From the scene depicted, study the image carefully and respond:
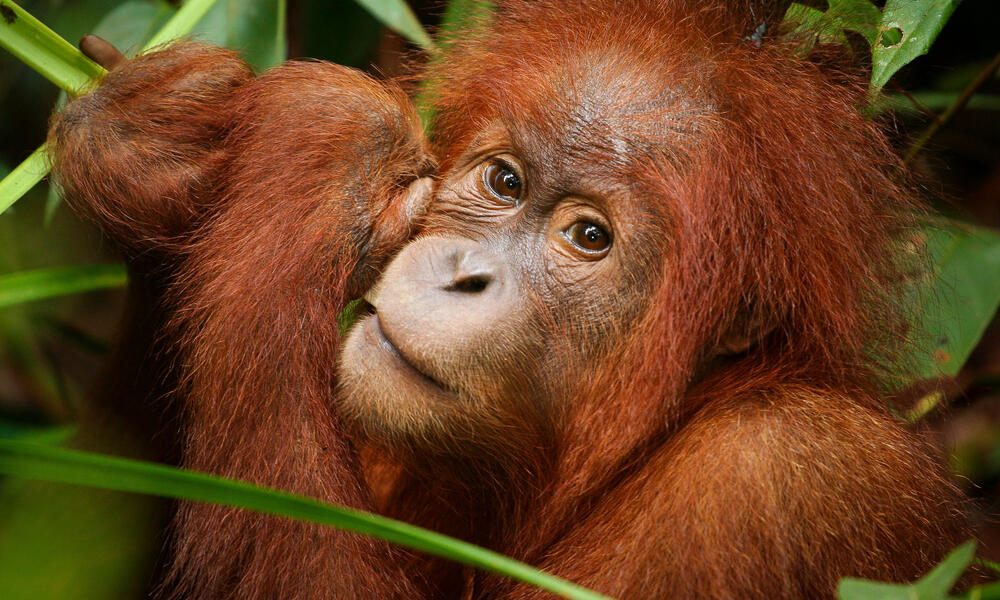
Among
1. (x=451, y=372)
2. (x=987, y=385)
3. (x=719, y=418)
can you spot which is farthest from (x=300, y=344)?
(x=987, y=385)

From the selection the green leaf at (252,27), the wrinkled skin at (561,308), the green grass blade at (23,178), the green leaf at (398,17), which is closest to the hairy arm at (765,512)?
the wrinkled skin at (561,308)

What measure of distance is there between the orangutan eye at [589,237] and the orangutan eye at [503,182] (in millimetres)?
185

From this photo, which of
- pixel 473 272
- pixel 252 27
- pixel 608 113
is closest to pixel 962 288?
pixel 608 113

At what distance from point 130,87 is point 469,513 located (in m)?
1.27

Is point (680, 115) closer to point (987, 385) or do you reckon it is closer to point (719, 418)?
point (719, 418)

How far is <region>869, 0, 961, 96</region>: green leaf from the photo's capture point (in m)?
2.22

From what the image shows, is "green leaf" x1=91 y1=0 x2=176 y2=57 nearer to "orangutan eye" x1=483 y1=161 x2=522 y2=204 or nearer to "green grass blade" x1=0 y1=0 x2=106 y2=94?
"green grass blade" x1=0 y1=0 x2=106 y2=94

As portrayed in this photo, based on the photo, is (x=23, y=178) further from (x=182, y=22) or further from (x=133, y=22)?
(x=133, y=22)

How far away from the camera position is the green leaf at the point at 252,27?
10.4 ft

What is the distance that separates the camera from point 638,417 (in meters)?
2.03

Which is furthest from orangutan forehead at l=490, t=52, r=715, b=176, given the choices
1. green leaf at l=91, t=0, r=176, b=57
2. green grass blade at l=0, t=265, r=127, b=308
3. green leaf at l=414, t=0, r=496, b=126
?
green leaf at l=91, t=0, r=176, b=57

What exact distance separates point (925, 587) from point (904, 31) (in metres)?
1.48

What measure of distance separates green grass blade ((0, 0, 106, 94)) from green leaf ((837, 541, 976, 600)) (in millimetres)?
1904

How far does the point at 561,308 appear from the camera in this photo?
204 centimetres
